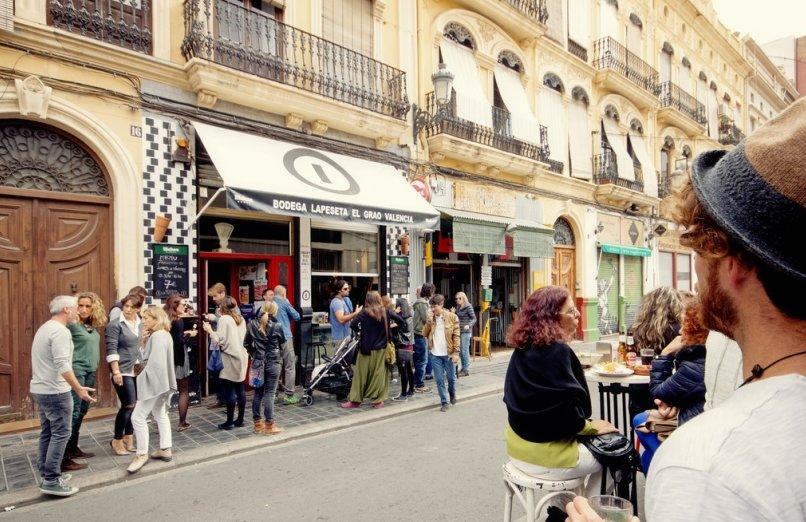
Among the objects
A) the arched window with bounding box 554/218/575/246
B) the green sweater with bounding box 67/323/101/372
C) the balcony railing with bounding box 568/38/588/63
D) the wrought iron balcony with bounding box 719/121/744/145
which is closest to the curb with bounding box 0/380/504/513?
the green sweater with bounding box 67/323/101/372

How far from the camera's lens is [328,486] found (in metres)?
4.62

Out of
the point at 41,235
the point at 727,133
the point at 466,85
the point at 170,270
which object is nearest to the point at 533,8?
the point at 466,85

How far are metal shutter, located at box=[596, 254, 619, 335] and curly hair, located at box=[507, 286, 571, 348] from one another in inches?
571

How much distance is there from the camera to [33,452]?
555 cm

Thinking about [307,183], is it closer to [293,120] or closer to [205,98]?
[293,120]

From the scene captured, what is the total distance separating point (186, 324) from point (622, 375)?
6.50 m

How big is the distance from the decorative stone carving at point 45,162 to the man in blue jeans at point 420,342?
5650 millimetres

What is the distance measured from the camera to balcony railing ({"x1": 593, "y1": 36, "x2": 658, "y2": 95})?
16531mm

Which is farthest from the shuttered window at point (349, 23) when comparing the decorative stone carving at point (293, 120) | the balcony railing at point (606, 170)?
the balcony railing at point (606, 170)

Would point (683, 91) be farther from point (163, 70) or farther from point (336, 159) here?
point (163, 70)

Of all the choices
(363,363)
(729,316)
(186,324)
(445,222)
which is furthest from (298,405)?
(729,316)

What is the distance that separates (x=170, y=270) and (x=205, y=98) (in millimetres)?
2919

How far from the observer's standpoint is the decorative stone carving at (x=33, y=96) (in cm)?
621

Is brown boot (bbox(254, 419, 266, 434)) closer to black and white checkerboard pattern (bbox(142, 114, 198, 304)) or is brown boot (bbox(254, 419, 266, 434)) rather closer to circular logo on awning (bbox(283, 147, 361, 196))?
black and white checkerboard pattern (bbox(142, 114, 198, 304))
